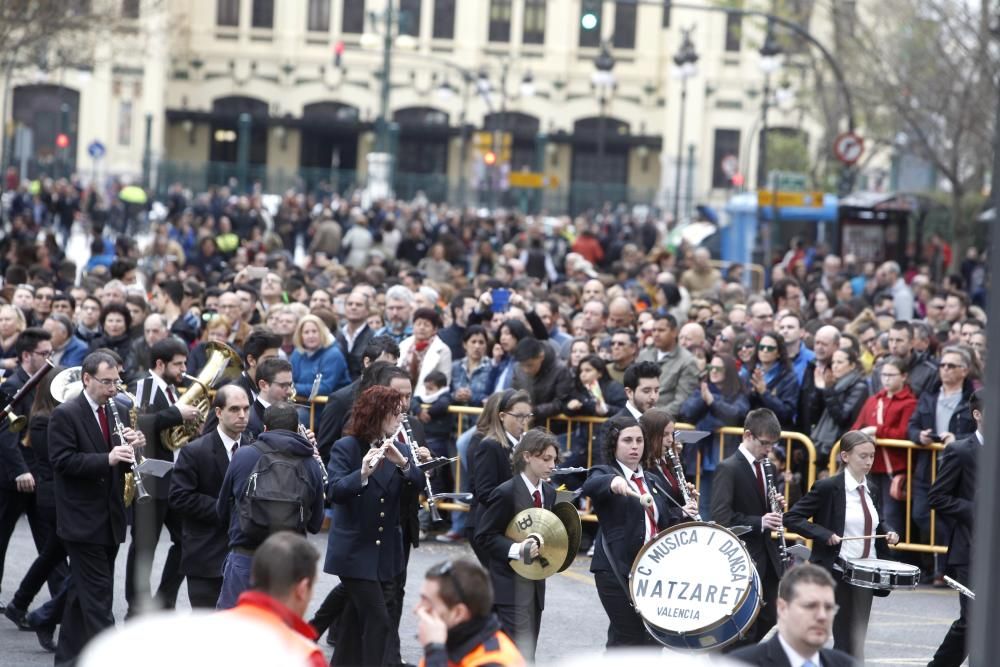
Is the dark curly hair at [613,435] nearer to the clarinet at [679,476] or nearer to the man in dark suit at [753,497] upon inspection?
the clarinet at [679,476]

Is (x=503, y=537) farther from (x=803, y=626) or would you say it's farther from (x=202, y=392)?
(x=803, y=626)

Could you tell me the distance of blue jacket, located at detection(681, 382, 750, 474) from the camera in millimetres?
13595

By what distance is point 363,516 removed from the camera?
31.0 ft

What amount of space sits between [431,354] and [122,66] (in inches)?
2262

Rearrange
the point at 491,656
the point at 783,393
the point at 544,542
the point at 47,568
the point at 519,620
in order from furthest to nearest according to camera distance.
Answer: the point at 783,393, the point at 47,568, the point at 519,620, the point at 544,542, the point at 491,656

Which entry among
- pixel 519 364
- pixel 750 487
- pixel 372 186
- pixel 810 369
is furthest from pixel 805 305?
pixel 372 186

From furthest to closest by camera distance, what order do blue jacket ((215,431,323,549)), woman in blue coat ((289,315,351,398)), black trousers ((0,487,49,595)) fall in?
woman in blue coat ((289,315,351,398)) → black trousers ((0,487,49,595)) → blue jacket ((215,431,323,549))

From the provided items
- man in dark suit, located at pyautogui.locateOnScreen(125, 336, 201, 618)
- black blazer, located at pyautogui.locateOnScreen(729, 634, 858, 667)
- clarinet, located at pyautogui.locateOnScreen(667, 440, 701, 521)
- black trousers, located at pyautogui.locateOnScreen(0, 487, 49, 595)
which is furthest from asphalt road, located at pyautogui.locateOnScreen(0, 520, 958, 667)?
black blazer, located at pyautogui.locateOnScreen(729, 634, 858, 667)

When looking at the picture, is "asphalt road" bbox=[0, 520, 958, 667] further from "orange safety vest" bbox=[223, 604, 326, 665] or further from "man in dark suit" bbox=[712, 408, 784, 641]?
"orange safety vest" bbox=[223, 604, 326, 665]

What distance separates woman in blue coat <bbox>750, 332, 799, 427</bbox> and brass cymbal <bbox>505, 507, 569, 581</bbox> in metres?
4.73

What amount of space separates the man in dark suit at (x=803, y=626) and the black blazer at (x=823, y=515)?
3.01 meters

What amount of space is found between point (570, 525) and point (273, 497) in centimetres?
161

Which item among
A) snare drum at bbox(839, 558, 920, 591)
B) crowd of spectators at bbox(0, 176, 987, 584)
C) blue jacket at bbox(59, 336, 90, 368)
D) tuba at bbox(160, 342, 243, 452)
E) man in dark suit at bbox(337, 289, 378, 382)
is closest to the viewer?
snare drum at bbox(839, 558, 920, 591)

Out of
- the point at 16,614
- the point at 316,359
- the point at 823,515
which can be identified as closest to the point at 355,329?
the point at 316,359
